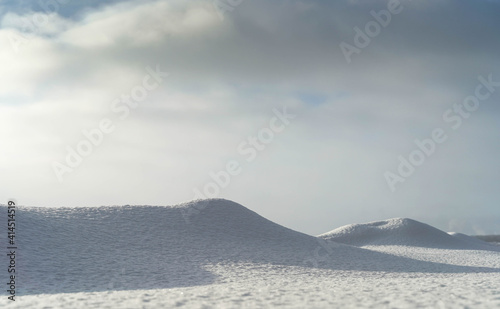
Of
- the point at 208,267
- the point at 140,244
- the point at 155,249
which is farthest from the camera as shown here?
the point at 140,244

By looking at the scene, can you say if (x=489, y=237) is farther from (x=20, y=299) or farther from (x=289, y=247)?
(x=20, y=299)

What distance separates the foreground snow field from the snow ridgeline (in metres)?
0.04

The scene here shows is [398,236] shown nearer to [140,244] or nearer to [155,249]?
[155,249]

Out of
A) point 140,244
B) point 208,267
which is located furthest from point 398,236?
point 140,244

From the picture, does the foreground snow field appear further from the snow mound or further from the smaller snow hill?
the smaller snow hill

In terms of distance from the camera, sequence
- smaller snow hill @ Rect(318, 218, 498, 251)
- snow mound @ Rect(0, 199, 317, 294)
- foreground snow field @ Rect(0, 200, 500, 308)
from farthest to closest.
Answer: smaller snow hill @ Rect(318, 218, 498, 251)
snow mound @ Rect(0, 199, 317, 294)
foreground snow field @ Rect(0, 200, 500, 308)

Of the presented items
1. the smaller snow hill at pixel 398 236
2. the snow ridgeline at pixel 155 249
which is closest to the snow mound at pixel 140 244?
the snow ridgeline at pixel 155 249

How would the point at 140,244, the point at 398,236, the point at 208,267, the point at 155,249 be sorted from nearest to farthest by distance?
the point at 208,267
the point at 155,249
the point at 140,244
the point at 398,236

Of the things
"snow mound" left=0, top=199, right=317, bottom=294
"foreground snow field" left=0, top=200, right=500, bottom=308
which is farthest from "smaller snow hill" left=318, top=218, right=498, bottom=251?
"snow mound" left=0, top=199, right=317, bottom=294

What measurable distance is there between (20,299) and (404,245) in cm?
2147

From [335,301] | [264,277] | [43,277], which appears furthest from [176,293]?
[43,277]

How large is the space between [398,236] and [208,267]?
56.9 ft

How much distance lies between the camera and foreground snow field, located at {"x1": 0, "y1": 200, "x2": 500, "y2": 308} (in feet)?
24.5

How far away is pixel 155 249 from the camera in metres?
14.8
